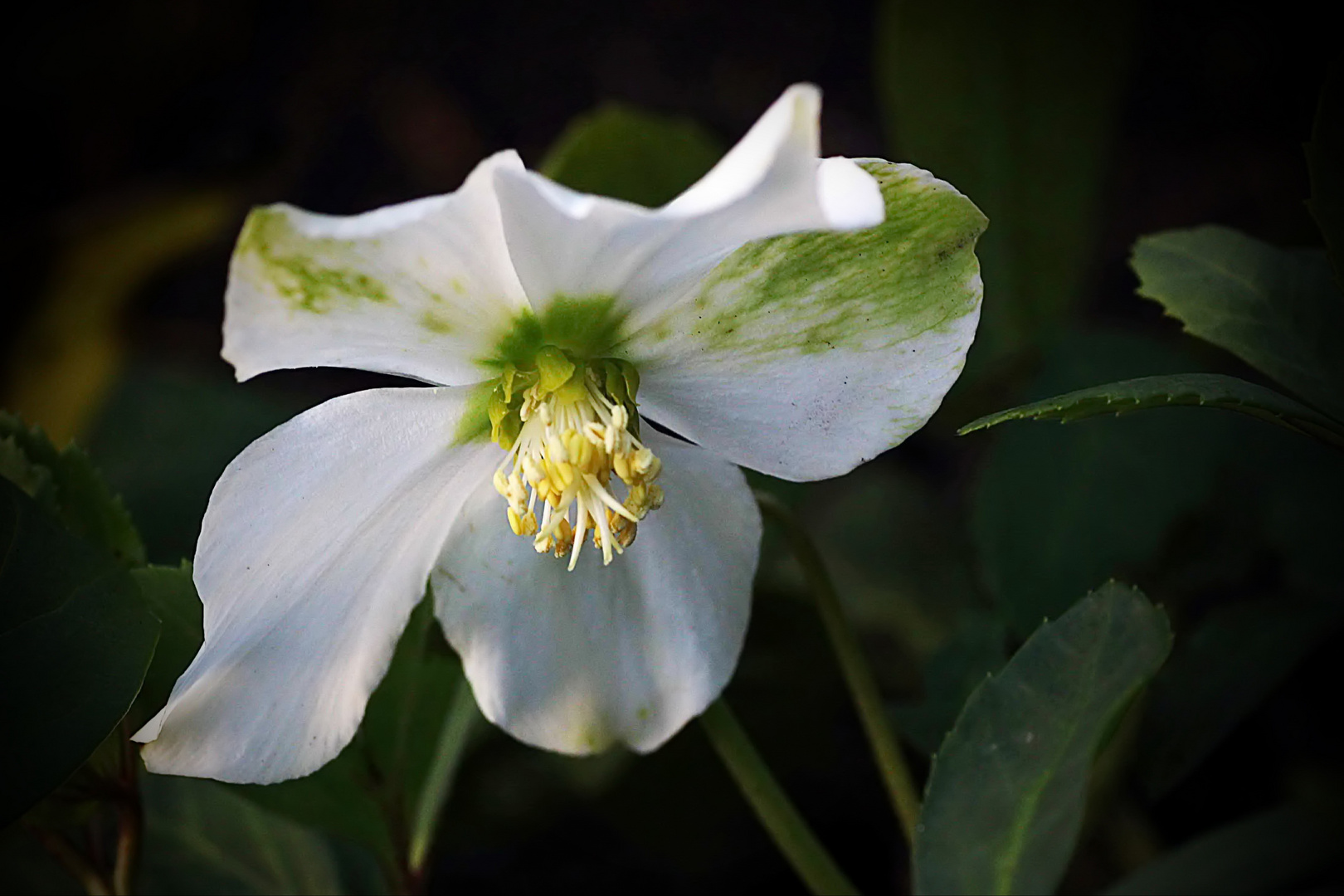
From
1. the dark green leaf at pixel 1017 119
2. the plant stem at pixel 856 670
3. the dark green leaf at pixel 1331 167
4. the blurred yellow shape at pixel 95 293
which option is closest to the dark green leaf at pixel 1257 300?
the dark green leaf at pixel 1331 167

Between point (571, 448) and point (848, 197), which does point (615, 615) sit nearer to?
point (571, 448)

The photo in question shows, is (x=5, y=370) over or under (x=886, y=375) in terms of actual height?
under

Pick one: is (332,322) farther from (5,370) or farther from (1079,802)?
(5,370)

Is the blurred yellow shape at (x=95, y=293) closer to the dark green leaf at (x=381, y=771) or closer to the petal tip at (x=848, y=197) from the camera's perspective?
the dark green leaf at (x=381, y=771)

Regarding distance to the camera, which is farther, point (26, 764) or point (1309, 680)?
point (1309, 680)

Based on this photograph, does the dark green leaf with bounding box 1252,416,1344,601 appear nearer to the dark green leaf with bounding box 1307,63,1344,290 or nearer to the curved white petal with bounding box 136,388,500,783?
the dark green leaf with bounding box 1307,63,1344,290

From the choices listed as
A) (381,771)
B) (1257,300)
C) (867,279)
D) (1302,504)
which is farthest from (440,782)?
(1302,504)

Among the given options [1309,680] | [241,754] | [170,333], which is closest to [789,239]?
[241,754]
